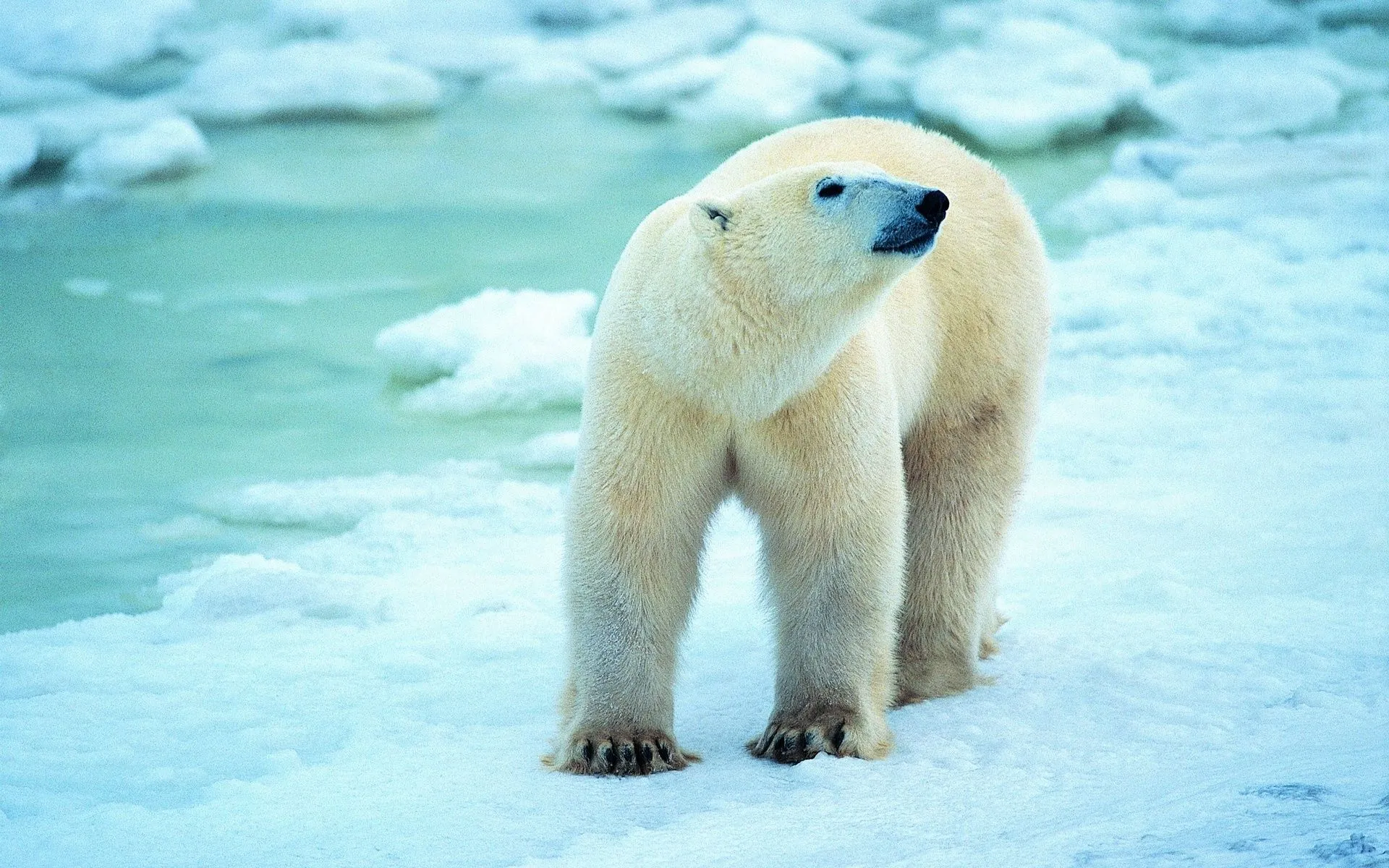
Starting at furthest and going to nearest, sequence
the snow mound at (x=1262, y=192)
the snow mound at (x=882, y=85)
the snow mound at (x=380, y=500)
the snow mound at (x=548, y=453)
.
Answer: the snow mound at (x=882, y=85)
the snow mound at (x=1262, y=192)
the snow mound at (x=548, y=453)
the snow mound at (x=380, y=500)

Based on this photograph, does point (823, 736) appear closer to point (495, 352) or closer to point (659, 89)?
point (495, 352)

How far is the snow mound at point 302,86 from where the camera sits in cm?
1070

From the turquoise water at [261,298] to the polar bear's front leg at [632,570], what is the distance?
2.25 metres

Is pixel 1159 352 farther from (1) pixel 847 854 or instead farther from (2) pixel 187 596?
(1) pixel 847 854

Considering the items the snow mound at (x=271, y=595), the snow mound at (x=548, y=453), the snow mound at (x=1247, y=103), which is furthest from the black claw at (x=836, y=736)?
the snow mound at (x=1247, y=103)

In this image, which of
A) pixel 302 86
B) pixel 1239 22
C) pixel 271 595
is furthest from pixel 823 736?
pixel 1239 22

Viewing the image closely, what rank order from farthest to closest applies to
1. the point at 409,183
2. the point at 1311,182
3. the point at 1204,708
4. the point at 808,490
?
1. the point at 409,183
2. the point at 1311,182
3. the point at 1204,708
4. the point at 808,490

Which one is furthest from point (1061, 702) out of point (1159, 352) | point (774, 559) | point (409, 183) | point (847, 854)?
point (409, 183)

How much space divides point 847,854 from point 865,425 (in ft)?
3.00

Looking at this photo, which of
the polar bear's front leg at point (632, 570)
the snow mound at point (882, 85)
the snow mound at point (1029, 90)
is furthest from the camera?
the snow mound at point (882, 85)

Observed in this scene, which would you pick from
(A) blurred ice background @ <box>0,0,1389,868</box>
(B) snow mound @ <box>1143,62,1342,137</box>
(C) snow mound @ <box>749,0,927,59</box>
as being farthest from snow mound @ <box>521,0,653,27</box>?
(B) snow mound @ <box>1143,62,1342,137</box>

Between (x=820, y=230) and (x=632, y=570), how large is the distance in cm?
78

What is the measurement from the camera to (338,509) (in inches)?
219

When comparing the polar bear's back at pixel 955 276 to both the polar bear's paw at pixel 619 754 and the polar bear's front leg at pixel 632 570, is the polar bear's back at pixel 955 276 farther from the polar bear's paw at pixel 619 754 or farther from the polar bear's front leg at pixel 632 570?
the polar bear's paw at pixel 619 754
